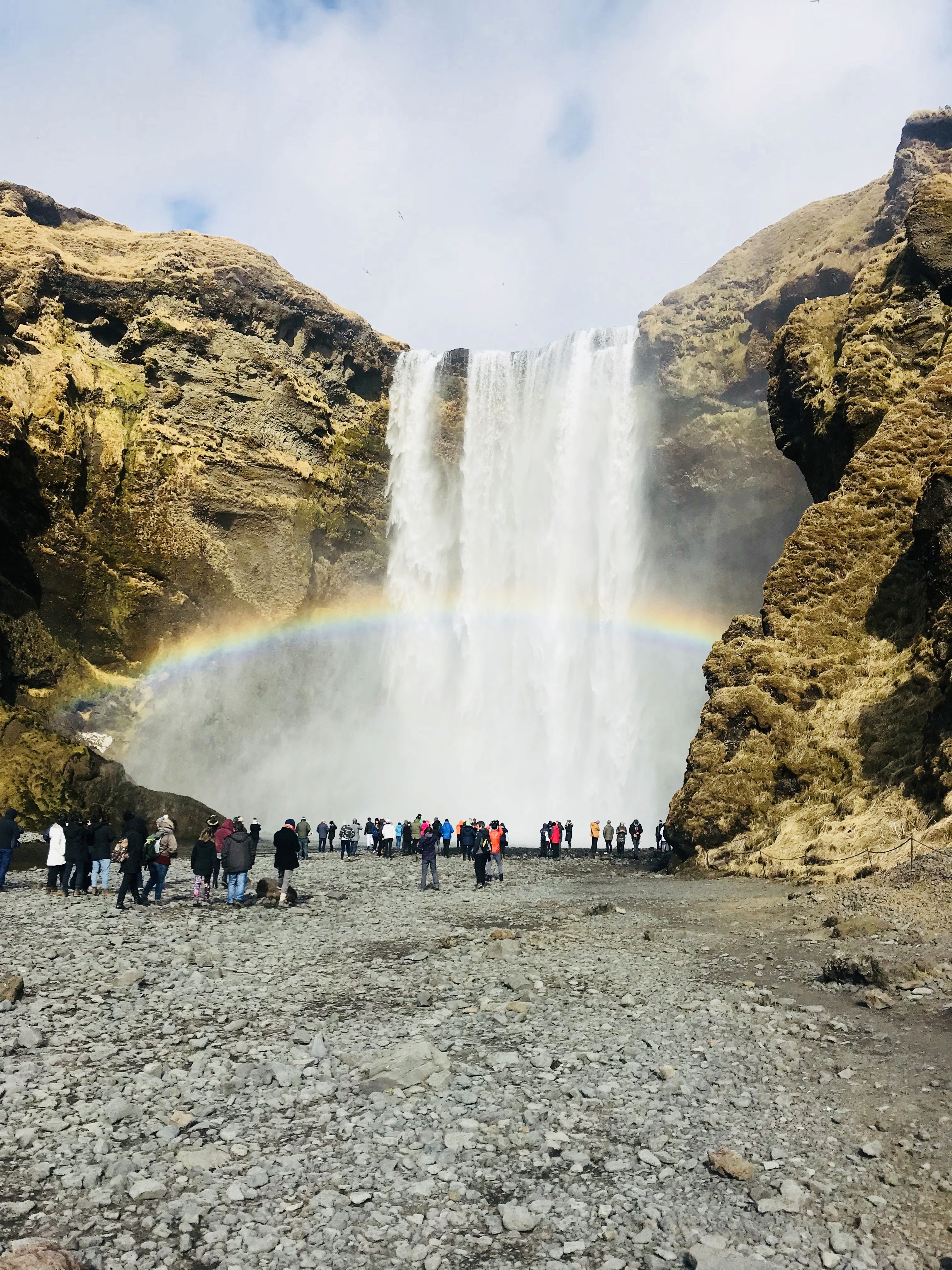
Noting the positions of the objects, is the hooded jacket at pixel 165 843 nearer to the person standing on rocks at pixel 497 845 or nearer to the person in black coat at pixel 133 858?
the person in black coat at pixel 133 858

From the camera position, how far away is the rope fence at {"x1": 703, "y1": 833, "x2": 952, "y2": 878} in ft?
45.9

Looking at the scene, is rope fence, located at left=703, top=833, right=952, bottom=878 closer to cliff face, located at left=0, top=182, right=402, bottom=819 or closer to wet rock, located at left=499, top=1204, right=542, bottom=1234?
wet rock, located at left=499, top=1204, right=542, bottom=1234

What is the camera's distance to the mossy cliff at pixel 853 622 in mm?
17625

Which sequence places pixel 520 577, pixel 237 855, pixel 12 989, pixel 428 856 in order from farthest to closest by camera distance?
1. pixel 520 577
2. pixel 428 856
3. pixel 237 855
4. pixel 12 989

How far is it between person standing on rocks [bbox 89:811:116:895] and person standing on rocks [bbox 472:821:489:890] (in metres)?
8.81

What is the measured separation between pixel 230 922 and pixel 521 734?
4036 cm

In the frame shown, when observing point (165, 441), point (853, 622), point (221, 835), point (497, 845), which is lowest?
point (497, 845)

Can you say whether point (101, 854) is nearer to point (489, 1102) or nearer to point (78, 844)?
point (78, 844)

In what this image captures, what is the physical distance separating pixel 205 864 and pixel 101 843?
122 inches

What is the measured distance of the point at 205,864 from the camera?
17.0 meters

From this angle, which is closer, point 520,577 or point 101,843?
point 101,843

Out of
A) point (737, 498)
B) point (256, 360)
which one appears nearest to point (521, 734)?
point (737, 498)

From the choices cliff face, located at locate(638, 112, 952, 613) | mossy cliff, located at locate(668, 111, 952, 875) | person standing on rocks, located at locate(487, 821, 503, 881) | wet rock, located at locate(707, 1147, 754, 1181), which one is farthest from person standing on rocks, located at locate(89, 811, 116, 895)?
cliff face, located at locate(638, 112, 952, 613)

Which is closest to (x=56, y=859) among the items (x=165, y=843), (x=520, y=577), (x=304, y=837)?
(x=165, y=843)
